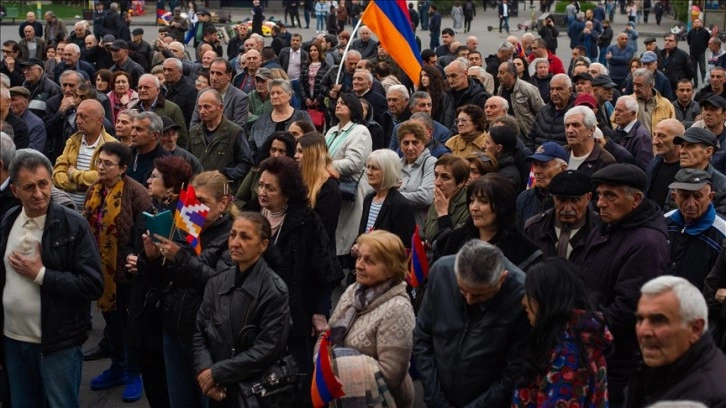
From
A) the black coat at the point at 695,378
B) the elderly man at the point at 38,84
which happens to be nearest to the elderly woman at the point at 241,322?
the black coat at the point at 695,378

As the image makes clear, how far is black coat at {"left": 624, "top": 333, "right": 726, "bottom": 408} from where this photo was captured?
4125 millimetres

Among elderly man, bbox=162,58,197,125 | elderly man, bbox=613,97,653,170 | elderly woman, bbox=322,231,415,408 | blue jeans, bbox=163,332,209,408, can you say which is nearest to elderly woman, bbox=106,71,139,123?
elderly man, bbox=162,58,197,125

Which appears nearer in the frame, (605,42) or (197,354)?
(197,354)

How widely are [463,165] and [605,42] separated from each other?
19966mm

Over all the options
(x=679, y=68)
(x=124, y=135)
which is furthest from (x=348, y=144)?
(x=679, y=68)

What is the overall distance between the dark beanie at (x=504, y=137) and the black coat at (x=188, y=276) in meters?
2.72

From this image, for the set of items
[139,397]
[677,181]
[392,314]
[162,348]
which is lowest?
[139,397]

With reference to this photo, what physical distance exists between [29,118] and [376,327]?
6.17 metres

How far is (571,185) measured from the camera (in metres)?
5.98

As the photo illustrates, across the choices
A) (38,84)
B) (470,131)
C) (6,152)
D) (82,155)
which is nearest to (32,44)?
(38,84)

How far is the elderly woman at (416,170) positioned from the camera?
8.18 m

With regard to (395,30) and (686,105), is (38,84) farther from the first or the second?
(686,105)

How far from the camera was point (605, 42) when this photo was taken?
1029 inches

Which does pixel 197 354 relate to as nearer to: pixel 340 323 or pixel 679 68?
pixel 340 323
